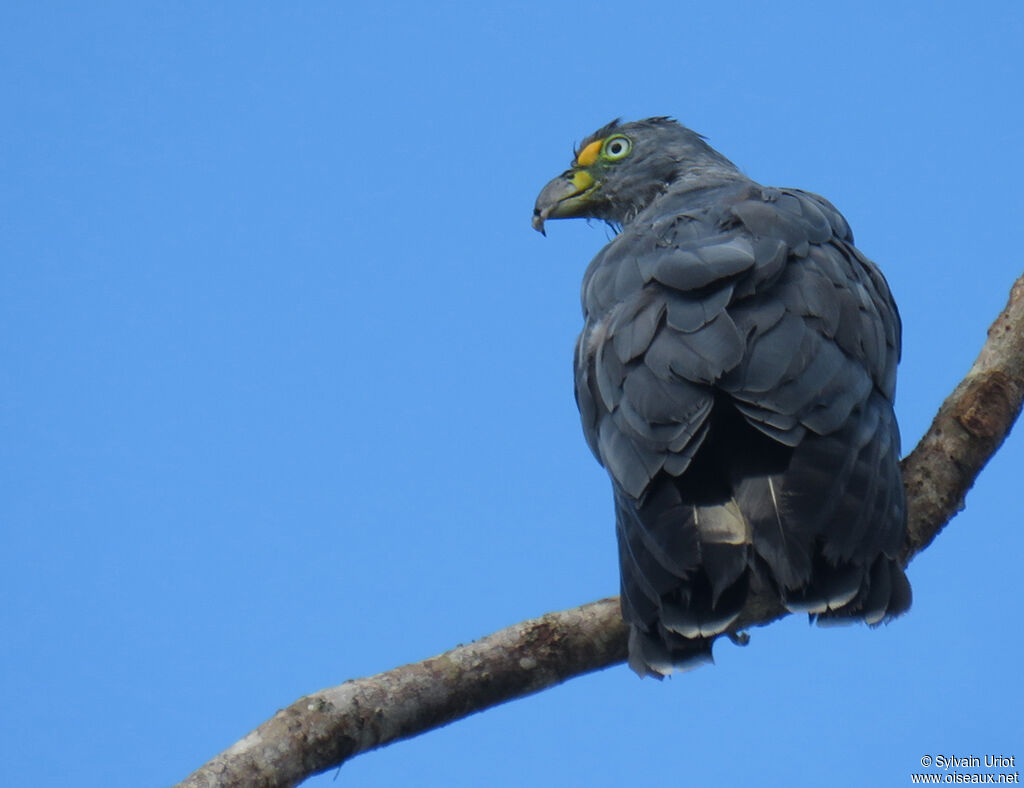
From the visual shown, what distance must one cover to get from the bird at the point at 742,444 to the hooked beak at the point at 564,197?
253 centimetres

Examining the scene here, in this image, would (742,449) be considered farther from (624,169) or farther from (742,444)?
(624,169)

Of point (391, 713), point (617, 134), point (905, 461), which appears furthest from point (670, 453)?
point (617, 134)

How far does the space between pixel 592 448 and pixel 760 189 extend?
5.37 feet

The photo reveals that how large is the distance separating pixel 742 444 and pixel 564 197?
11.3ft

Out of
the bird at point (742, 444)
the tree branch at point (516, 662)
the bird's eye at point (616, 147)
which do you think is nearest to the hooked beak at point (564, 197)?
the bird's eye at point (616, 147)

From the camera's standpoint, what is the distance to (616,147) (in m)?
7.43

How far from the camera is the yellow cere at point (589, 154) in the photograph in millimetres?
7434

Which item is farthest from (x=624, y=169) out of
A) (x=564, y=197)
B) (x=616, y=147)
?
(x=564, y=197)

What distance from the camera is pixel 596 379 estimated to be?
4801 mm

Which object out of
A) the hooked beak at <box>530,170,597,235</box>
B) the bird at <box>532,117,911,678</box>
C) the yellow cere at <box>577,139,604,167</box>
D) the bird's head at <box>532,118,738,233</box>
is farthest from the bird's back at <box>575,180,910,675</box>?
the yellow cere at <box>577,139,604,167</box>

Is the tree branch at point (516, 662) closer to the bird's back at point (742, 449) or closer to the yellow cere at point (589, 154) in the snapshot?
the bird's back at point (742, 449)

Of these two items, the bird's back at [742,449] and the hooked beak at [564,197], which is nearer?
the bird's back at [742,449]

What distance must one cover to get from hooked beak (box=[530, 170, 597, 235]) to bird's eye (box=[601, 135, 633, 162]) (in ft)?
0.59

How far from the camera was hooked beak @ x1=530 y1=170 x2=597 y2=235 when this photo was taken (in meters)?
7.36
